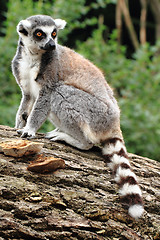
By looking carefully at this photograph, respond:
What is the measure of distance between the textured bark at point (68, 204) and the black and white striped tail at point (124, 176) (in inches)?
2.7

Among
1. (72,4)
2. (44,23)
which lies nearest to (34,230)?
(44,23)

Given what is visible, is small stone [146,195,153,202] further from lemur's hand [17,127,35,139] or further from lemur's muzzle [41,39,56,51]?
lemur's muzzle [41,39,56,51]

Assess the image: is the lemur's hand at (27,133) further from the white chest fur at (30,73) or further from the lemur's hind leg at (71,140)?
the white chest fur at (30,73)

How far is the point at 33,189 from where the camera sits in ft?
8.16

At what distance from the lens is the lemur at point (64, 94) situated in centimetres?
339

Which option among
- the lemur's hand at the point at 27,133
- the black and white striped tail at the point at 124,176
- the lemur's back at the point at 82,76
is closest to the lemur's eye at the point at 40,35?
the lemur's back at the point at 82,76

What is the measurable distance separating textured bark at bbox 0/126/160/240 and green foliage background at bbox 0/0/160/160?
7.58 ft

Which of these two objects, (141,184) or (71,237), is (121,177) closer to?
(141,184)

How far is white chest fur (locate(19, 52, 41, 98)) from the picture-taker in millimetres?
3578

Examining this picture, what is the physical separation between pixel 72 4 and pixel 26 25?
2859 mm

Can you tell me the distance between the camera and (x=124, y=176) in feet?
9.50

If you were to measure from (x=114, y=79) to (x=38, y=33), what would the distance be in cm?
364

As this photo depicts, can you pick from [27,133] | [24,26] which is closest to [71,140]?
[27,133]

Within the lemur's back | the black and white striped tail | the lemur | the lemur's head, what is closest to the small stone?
the black and white striped tail
